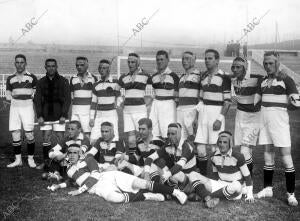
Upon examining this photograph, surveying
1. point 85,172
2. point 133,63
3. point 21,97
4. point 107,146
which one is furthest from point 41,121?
point 133,63

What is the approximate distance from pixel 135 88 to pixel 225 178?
83.3 inches

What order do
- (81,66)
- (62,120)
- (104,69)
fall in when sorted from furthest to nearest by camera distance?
(62,120)
(81,66)
(104,69)

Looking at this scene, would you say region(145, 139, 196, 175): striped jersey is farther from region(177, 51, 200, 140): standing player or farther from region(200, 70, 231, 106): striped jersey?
region(200, 70, 231, 106): striped jersey

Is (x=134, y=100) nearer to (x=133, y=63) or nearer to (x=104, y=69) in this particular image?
(x=133, y=63)

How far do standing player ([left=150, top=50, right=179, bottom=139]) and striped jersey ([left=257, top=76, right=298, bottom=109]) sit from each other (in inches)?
62.0

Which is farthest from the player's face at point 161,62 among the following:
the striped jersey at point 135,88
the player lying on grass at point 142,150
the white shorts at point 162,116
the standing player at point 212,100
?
the player lying on grass at point 142,150

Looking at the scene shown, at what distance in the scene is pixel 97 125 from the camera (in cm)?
653

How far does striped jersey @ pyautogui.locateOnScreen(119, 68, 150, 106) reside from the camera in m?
6.43

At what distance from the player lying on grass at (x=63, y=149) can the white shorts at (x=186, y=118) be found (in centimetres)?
150

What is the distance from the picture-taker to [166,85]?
6270mm

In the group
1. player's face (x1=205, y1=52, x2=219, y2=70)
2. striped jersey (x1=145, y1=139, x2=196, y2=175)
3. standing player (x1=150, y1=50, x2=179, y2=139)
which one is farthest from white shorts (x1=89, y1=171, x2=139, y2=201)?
player's face (x1=205, y1=52, x2=219, y2=70)

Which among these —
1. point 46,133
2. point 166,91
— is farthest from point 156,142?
point 46,133

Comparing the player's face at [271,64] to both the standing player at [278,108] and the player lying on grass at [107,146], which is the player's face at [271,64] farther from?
the player lying on grass at [107,146]

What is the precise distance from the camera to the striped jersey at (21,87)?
693 cm
